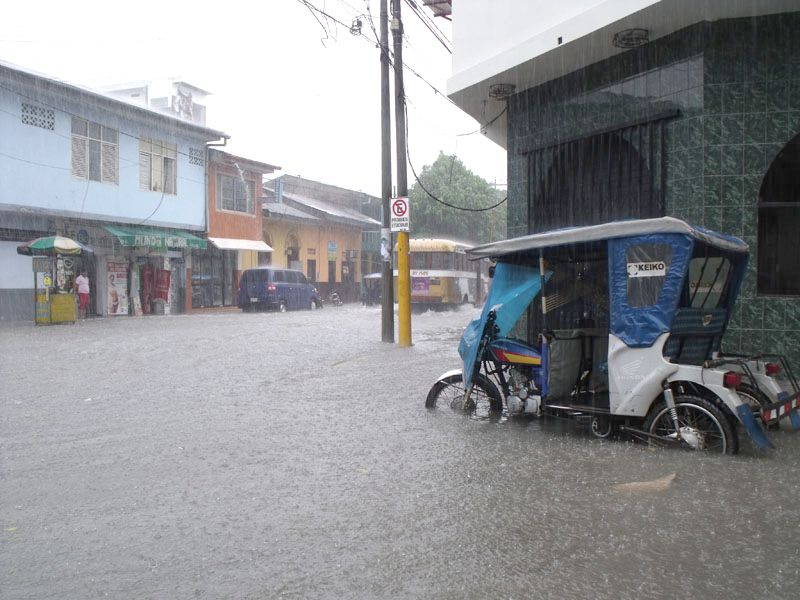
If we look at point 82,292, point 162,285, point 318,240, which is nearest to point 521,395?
point 82,292

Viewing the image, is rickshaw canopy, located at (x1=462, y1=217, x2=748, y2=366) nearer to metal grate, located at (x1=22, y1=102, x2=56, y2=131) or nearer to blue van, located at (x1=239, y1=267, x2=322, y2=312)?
metal grate, located at (x1=22, y1=102, x2=56, y2=131)

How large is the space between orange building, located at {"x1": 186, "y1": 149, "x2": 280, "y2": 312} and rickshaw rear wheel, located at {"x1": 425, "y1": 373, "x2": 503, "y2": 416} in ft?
78.8

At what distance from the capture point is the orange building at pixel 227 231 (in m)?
31.4

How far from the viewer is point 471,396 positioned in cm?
766

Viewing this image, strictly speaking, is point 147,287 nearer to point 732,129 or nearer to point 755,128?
point 732,129

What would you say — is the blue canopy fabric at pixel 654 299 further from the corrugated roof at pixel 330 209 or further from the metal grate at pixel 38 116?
the corrugated roof at pixel 330 209

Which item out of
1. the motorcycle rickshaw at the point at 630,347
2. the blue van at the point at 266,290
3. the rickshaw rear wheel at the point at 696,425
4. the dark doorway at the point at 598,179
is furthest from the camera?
the blue van at the point at 266,290

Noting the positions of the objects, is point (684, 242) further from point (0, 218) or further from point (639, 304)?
point (0, 218)

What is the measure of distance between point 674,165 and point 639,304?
161 inches

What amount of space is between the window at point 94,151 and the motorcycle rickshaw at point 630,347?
69.8 feet

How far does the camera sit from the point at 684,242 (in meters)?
5.96

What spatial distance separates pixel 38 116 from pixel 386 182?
13.8m

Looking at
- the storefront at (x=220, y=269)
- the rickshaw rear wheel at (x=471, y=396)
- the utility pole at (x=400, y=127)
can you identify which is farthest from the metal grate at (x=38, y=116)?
the rickshaw rear wheel at (x=471, y=396)

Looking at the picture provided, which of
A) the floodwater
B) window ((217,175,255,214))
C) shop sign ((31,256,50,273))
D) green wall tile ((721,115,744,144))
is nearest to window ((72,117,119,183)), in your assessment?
→ shop sign ((31,256,50,273))
